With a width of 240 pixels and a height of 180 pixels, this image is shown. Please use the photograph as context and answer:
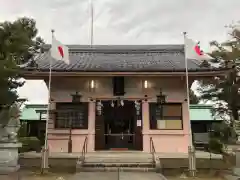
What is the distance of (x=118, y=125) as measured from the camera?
15258 mm

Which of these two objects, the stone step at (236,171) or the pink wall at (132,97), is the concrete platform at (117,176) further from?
the pink wall at (132,97)

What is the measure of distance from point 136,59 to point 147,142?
575 cm

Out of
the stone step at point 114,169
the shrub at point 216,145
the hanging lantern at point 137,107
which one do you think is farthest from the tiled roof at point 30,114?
the shrub at point 216,145

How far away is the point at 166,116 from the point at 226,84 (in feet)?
10.8

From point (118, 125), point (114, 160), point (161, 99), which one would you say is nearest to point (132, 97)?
point (161, 99)

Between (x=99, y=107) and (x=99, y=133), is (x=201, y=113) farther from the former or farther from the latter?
(x=99, y=107)

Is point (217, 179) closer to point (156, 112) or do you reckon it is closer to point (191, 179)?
point (191, 179)

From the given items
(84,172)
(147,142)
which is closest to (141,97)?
(147,142)

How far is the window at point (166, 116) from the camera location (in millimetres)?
13781

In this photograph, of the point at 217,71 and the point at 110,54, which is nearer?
the point at 217,71

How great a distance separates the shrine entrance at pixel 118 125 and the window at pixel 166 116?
953 mm

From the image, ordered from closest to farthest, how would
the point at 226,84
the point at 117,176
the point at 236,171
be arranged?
the point at 117,176
the point at 236,171
the point at 226,84

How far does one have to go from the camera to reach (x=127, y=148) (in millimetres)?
14625

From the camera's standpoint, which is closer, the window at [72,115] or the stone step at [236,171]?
the stone step at [236,171]
